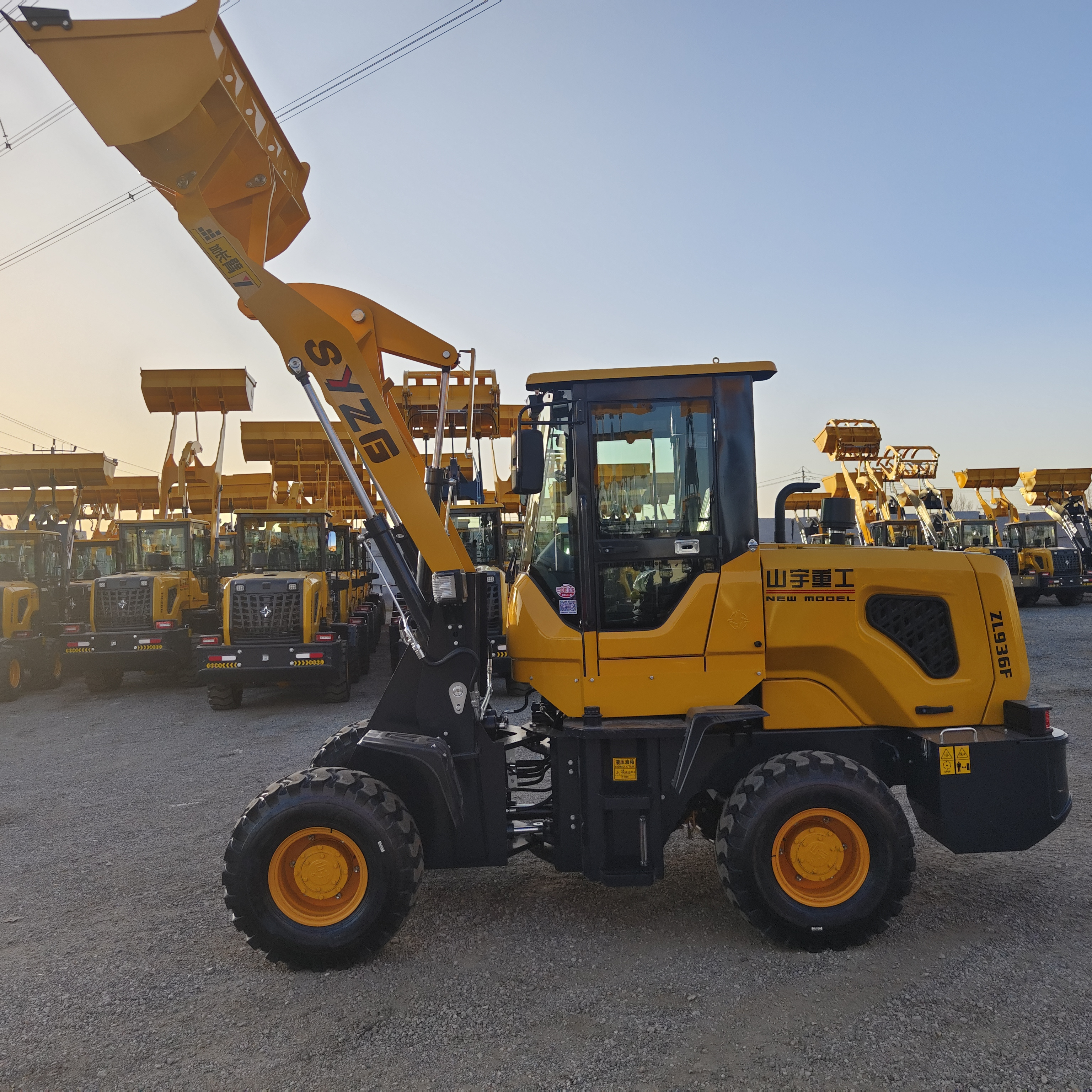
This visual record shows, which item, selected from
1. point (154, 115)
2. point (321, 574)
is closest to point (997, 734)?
point (154, 115)

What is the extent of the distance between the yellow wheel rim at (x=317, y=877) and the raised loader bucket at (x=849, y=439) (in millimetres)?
19119

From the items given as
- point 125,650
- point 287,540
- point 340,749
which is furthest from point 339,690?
point 340,749

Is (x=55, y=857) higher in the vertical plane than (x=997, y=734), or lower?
lower

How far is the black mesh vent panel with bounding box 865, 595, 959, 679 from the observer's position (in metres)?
4.20

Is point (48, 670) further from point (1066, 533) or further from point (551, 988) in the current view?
point (1066, 533)

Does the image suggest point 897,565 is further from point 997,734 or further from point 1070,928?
point 1070,928

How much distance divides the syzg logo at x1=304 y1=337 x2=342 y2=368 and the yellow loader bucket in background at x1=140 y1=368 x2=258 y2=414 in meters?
9.46

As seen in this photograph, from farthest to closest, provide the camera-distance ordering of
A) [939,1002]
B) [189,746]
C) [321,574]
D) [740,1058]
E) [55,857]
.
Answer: [321,574] < [189,746] < [55,857] < [939,1002] < [740,1058]

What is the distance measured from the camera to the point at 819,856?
381 cm

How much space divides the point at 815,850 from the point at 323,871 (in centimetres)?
232

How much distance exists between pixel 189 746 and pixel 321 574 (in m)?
3.83

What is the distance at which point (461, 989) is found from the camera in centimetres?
352

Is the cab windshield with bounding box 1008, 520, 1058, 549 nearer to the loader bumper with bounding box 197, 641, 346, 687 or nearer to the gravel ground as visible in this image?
the gravel ground

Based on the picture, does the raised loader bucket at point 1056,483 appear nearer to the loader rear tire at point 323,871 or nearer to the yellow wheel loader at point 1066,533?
the yellow wheel loader at point 1066,533
